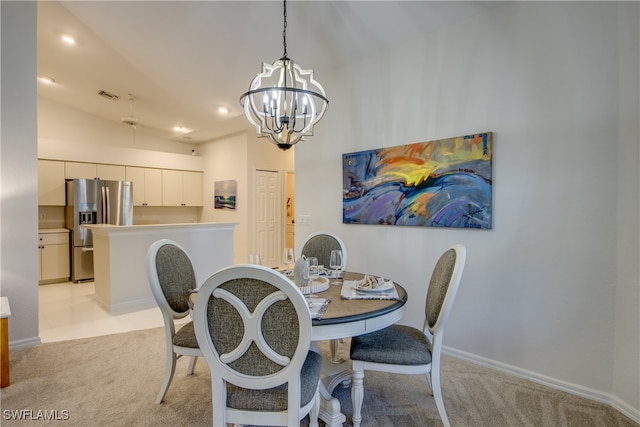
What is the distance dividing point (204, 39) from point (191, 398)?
3.38m

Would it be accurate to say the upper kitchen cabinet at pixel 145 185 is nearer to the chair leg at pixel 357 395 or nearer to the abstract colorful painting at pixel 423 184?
the abstract colorful painting at pixel 423 184

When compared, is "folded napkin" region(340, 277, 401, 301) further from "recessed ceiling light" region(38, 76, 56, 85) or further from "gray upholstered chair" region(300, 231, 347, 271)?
"recessed ceiling light" region(38, 76, 56, 85)

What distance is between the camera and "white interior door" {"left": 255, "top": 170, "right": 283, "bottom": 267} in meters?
6.39

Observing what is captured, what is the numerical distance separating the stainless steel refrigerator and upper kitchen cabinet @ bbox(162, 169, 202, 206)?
3.40ft

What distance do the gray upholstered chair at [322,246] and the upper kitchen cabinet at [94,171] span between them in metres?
5.01

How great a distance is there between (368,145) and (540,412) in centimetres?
254

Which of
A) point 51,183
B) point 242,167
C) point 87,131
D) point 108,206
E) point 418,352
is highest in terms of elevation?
point 87,131

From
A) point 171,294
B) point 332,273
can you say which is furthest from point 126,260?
point 332,273

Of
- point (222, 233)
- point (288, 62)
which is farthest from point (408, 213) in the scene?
point (222, 233)

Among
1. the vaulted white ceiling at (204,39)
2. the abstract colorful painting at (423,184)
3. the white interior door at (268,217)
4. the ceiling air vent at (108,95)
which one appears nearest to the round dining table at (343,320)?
the abstract colorful painting at (423,184)

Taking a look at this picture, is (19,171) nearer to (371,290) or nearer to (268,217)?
(371,290)

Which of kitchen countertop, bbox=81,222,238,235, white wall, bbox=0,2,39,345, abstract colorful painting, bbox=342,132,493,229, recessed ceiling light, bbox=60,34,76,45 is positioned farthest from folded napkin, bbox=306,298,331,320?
recessed ceiling light, bbox=60,34,76,45

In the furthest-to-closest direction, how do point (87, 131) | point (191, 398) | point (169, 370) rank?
point (87, 131) → point (191, 398) → point (169, 370)

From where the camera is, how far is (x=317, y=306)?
63.7 inches
